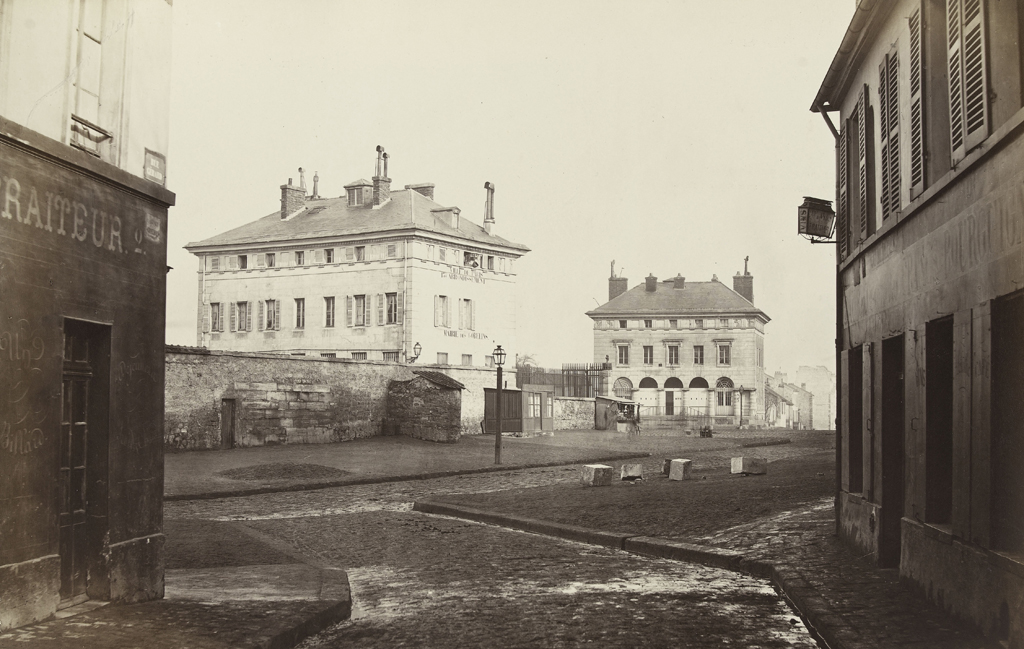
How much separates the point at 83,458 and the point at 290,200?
54769 millimetres

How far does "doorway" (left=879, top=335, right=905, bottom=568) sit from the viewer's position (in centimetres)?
895

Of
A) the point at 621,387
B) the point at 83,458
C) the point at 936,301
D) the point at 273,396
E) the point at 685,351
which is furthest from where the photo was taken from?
the point at 621,387

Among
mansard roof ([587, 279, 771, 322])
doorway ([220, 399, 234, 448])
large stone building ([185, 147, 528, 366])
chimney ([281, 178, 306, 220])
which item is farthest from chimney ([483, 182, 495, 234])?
doorway ([220, 399, 234, 448])

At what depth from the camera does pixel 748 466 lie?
A: 66.0ft

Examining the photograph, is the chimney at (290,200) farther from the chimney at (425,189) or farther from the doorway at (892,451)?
the doorway at (892,451)

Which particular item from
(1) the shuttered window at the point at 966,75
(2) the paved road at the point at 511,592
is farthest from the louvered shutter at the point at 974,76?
(2) the paved road at the point at 511,592

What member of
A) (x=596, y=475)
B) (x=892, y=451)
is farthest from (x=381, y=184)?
(x=892, y=451)

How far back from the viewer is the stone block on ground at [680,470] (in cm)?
1930

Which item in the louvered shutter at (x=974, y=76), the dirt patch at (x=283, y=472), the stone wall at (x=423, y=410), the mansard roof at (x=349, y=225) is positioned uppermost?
the mansard roof at (x=349, y=225)

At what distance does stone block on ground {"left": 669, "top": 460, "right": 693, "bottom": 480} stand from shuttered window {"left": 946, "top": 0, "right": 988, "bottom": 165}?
12.7 m

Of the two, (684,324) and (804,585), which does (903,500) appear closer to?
(804,585)

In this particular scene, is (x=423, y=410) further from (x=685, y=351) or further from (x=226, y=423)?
(x=685, y=351)

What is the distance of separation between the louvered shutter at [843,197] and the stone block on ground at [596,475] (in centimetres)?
734

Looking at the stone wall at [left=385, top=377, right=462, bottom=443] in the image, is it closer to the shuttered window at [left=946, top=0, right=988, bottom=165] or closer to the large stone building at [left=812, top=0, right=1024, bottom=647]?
the large stone building at [left=812, top=0, right=1024, bottom=647]
